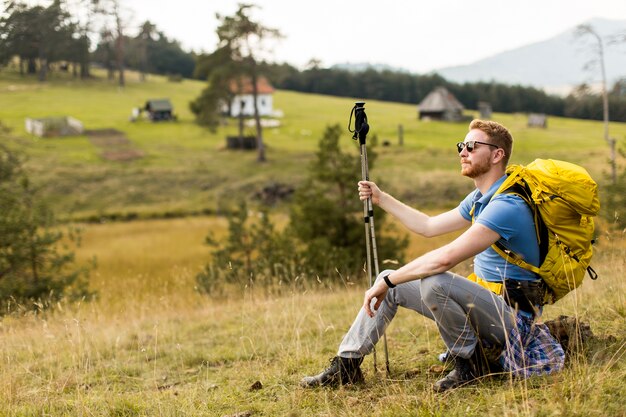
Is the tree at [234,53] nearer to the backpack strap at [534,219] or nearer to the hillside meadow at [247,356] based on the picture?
the hillside meadow at [247,356]

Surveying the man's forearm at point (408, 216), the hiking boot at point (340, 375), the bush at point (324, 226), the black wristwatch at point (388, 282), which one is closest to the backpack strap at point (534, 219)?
the black wristwatch at point (388, 282)

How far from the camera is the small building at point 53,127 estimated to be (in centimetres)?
5503

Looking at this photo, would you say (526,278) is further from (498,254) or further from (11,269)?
(11,269)

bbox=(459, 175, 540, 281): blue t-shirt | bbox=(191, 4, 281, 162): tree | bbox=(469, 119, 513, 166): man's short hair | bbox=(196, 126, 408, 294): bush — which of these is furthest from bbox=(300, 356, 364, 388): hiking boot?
bbox=(191, 4, 281, 162): tree

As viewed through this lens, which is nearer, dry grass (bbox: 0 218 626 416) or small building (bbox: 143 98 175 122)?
dry grass (bbox: 0 218 626 416)

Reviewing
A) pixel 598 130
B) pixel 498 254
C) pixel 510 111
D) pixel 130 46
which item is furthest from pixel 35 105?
pixel 498 254

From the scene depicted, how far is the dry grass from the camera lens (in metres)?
3.48

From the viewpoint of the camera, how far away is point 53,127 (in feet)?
182

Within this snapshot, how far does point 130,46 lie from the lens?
9988 centimetres

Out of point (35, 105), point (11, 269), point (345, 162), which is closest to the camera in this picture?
point (11, 269)

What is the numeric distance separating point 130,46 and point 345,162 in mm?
93834

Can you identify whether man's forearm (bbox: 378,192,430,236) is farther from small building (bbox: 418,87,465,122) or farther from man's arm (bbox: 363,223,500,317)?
small building (bbox: 418,87,465,122)

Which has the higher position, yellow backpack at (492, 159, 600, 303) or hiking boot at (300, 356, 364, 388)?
yellow backpack at (492, 159, 600, 303)

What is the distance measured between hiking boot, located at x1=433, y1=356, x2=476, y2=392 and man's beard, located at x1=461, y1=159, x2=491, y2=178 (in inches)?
48.7
